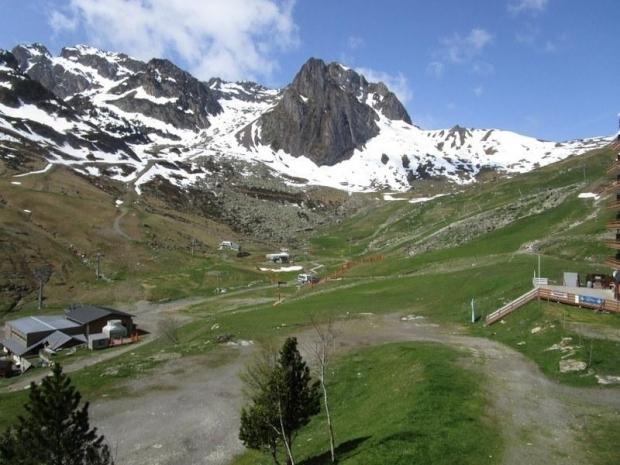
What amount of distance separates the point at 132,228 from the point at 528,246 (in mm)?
121031

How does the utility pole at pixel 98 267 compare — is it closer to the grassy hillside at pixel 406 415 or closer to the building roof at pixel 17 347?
the building roof at pixel 17 347

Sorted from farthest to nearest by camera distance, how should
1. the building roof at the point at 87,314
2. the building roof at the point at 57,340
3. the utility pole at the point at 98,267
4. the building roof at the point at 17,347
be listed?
the utility pole at the point at 98,267 → the building roof at the point at 87,314 → the building roof at the point at 57,340 → the building roof at the point at 17,347

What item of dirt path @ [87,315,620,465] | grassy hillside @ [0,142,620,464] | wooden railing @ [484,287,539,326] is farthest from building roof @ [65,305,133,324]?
wooden railing @ [484,287,539,326]

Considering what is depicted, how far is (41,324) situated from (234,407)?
176 feet

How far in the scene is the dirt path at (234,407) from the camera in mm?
24250

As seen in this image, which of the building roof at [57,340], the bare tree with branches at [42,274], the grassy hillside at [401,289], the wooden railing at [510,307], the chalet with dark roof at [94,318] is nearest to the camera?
the grassy hillside at [401,289]

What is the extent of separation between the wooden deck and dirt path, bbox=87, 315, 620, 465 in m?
4.87

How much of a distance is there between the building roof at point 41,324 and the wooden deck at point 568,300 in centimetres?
6349

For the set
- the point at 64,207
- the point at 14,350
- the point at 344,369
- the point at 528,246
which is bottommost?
the point at 14,350

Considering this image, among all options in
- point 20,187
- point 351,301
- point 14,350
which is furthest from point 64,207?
point 351,301

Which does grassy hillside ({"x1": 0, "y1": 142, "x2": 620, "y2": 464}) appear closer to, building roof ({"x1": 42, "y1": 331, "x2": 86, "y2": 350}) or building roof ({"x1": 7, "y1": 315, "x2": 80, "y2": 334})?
building roof ({"x1": 42, "y1": 331, "x2": 86, "y2": 350})

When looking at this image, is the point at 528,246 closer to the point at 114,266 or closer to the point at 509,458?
the point at 509,458

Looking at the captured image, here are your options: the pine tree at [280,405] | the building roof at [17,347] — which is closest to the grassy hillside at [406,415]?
the pine tree at [280,405]

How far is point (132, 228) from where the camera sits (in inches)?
6294
